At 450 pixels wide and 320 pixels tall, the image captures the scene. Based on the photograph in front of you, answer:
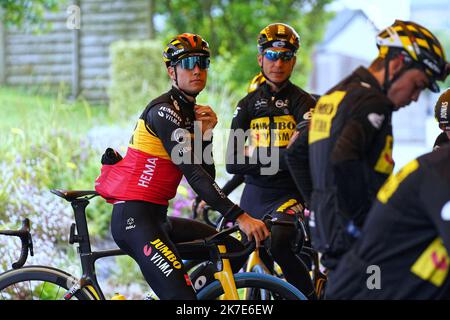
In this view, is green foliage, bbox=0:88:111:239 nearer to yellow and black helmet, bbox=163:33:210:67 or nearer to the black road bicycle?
the black road bicycle

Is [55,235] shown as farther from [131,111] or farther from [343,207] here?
[343,207]

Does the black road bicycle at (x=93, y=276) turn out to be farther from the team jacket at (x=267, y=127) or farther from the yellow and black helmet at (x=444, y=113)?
the yellow and black helmet at (x=444, y=113)

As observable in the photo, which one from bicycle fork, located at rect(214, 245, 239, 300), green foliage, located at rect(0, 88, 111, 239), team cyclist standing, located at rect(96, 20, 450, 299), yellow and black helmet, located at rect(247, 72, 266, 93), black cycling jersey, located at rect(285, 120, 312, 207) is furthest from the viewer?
green foliage, located at rect(0, 88, 111, 239)

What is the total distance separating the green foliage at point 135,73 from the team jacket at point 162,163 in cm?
370

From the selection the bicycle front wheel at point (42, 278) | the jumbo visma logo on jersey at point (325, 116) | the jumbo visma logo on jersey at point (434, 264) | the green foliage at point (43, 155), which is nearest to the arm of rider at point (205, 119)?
the bicycle front wheel at point (42, 278)

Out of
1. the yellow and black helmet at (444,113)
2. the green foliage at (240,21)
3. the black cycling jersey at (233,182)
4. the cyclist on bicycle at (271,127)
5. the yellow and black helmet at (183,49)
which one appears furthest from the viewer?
the green foliage at (240,21)

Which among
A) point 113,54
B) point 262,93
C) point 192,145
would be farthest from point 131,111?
point 192,145

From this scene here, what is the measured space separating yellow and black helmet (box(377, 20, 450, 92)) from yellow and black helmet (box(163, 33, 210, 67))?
45.9 inches

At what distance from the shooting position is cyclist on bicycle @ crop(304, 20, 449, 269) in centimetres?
252

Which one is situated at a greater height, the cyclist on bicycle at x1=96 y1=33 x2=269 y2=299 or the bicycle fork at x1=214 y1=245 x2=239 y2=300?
the cyclist on bicycle at x1=96 y1=33 x2=269 y2=299

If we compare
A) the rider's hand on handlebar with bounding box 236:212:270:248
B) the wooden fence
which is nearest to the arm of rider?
the rider's hand on handlebar with bounding box 236:212:270:248

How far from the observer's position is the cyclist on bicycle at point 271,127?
4.25 metres

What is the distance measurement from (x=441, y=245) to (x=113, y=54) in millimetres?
5658

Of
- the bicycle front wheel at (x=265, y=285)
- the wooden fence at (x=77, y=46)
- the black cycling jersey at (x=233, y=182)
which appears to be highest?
the wooden fence at (x=77, y=46)
